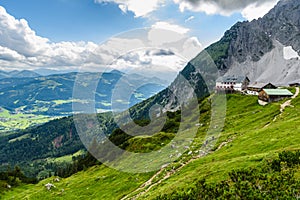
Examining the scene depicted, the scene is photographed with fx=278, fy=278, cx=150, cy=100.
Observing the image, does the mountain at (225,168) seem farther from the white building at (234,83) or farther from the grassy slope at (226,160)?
the white building at (234,83)

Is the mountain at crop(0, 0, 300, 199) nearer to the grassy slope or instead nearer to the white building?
the grassy slope

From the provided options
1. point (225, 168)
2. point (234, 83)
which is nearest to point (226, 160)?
point (225, 168)

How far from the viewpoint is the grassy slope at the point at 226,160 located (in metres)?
38.8

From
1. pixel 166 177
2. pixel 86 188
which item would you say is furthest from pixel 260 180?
pixel 86 188

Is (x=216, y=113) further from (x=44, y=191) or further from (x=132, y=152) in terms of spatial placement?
(x=44, y=191)

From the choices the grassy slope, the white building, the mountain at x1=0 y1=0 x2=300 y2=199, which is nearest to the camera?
the mountain at x1=0 y1=0 x2=300 y2=199

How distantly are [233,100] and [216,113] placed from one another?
1657cm

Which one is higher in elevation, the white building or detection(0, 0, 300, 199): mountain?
the white building

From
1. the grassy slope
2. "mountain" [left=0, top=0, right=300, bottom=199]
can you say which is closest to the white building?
"mountain" [left=0, top=0, right=300, bottom=199]

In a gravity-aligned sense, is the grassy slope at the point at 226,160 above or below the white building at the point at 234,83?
below

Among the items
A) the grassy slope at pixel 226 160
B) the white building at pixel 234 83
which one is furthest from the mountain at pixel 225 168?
the white building at pixel 234 83

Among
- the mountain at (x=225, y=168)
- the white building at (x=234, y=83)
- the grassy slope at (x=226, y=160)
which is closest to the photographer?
the mountain at (x=225, y=168)

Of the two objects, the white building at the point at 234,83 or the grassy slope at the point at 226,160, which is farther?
the white building at the point at 234,83

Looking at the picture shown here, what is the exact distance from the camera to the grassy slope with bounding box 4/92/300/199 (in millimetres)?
38844
